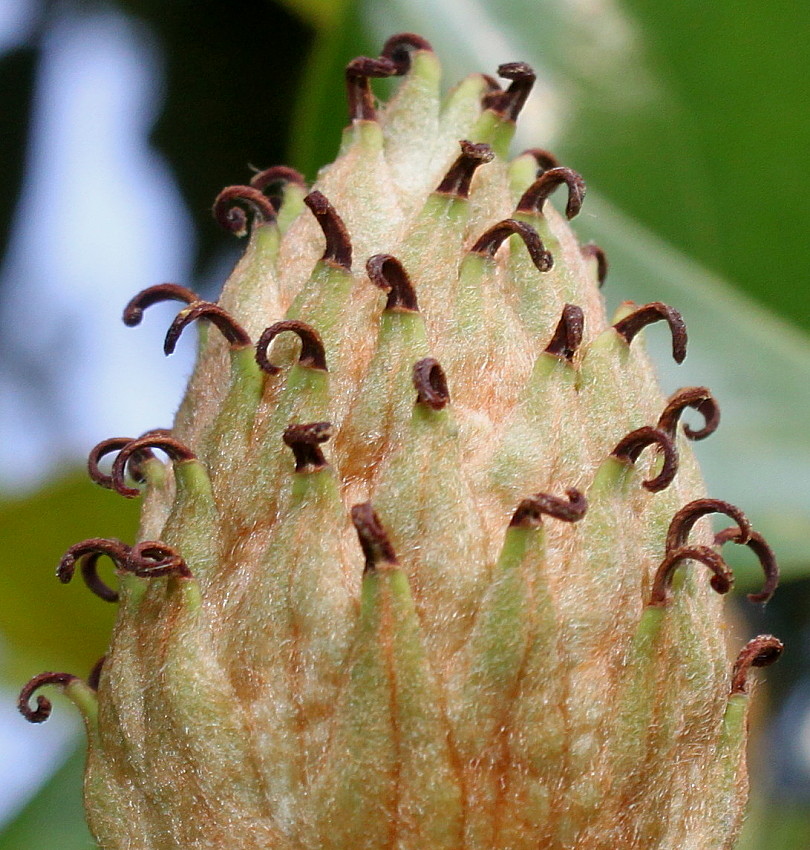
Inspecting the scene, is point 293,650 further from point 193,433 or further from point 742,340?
point 742,340

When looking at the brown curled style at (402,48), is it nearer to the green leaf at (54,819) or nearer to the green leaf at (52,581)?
the green leaf at (52,581)

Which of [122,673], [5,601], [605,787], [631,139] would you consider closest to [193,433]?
[122,673]

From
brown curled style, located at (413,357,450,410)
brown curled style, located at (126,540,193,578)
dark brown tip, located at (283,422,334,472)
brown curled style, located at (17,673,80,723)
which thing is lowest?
brown curled style, located at (17,673,80,723)

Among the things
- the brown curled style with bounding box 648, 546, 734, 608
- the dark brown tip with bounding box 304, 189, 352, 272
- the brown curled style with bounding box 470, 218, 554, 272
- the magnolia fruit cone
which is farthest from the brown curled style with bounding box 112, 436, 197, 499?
the brown curled style with bounding box 648, 546, 734, 608

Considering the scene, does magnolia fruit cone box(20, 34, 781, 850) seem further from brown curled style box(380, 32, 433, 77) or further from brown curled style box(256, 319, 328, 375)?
brown curled style box(380, 32, 433, 77)

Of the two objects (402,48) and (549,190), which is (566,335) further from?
(402,48)
